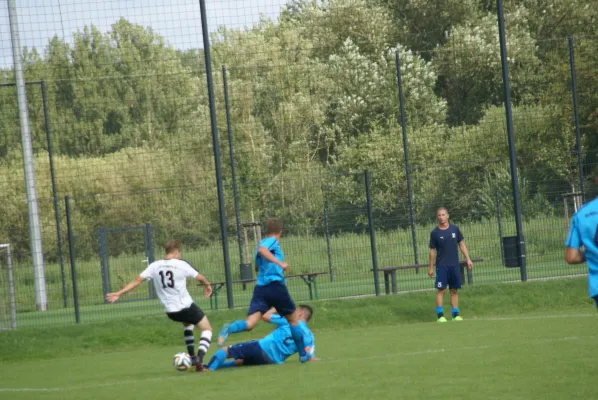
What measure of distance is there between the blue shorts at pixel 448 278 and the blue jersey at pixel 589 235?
29.0ft

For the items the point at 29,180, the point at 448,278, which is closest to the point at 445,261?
the point at 448,278

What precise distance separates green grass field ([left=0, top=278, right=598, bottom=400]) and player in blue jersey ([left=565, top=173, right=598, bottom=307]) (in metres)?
0.97

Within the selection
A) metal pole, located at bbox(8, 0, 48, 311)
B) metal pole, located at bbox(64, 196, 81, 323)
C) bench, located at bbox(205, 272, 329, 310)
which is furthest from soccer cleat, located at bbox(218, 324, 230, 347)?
metal pole, located at bbox(8, 0, 48, 311)

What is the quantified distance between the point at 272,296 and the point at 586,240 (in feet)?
14.8

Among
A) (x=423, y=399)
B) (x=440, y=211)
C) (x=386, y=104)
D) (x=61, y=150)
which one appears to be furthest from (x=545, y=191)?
(x=386, y=104)

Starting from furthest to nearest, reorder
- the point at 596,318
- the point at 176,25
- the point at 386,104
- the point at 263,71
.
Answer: the point at 386,104 → the point at 263,71 → the point at 176,25 → the point at 596,318

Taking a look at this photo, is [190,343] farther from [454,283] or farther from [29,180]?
[29,180]

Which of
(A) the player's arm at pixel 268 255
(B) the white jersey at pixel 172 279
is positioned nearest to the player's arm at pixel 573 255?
(A) the player's arm at pixel 268 255

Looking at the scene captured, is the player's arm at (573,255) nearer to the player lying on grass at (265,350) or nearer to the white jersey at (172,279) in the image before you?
the player lying on grass at (265,350)

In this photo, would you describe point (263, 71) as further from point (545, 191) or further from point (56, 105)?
point (545, 191)

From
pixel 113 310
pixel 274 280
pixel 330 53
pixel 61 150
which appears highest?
pixel 330 53

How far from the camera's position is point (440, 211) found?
17.0 m

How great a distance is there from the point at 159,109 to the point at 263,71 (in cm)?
386

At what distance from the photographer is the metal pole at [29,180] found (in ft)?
64.4
